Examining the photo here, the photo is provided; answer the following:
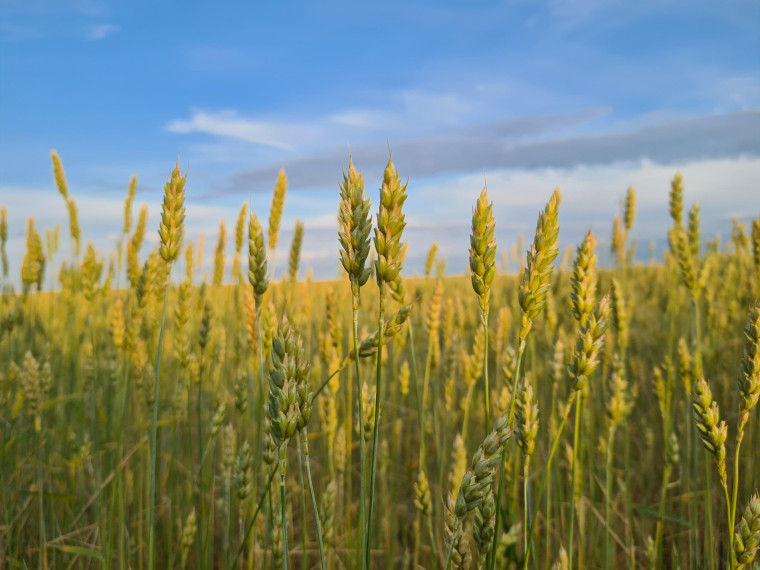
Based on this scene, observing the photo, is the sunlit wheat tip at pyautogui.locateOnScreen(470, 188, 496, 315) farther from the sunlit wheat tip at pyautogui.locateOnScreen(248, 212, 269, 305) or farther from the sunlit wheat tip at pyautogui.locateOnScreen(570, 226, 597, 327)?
the sunlit wheat tip at pyautogui.locateOnScreen(248, 212, 269, 305)

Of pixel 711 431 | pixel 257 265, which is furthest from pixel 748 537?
pixel 257 265

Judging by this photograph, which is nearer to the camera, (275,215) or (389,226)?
(389,226)

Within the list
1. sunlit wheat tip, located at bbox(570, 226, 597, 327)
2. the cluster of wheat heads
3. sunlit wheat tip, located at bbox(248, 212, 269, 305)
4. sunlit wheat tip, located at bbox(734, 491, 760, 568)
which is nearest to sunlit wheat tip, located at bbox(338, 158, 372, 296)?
the cluster of wheat heads

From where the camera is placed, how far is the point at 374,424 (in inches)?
49.9

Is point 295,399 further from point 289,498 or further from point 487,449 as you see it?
point 289,498

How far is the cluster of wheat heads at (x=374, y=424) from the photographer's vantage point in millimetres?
1154

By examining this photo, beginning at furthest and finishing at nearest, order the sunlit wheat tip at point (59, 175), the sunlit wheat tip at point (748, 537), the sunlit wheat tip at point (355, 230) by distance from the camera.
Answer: the sunlit wheat tip at point (59, 175), the sunlit wheat tip at point (748, 537), the sunlit wheat tip at point (355, 230)

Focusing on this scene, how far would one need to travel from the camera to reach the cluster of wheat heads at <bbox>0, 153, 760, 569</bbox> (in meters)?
1.15

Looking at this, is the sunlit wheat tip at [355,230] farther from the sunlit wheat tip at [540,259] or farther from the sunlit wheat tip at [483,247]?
the sunlit wheat tip at [540,259]

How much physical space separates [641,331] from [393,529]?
4.26m

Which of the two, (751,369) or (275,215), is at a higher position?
(275,215)

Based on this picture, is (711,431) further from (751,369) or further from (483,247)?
(483,247)

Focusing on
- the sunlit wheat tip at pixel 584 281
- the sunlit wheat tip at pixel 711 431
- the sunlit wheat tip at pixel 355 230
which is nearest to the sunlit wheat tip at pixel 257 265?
the sunlit wheat tip at pixel 355 230

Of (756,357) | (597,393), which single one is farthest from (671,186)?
(756,357)
